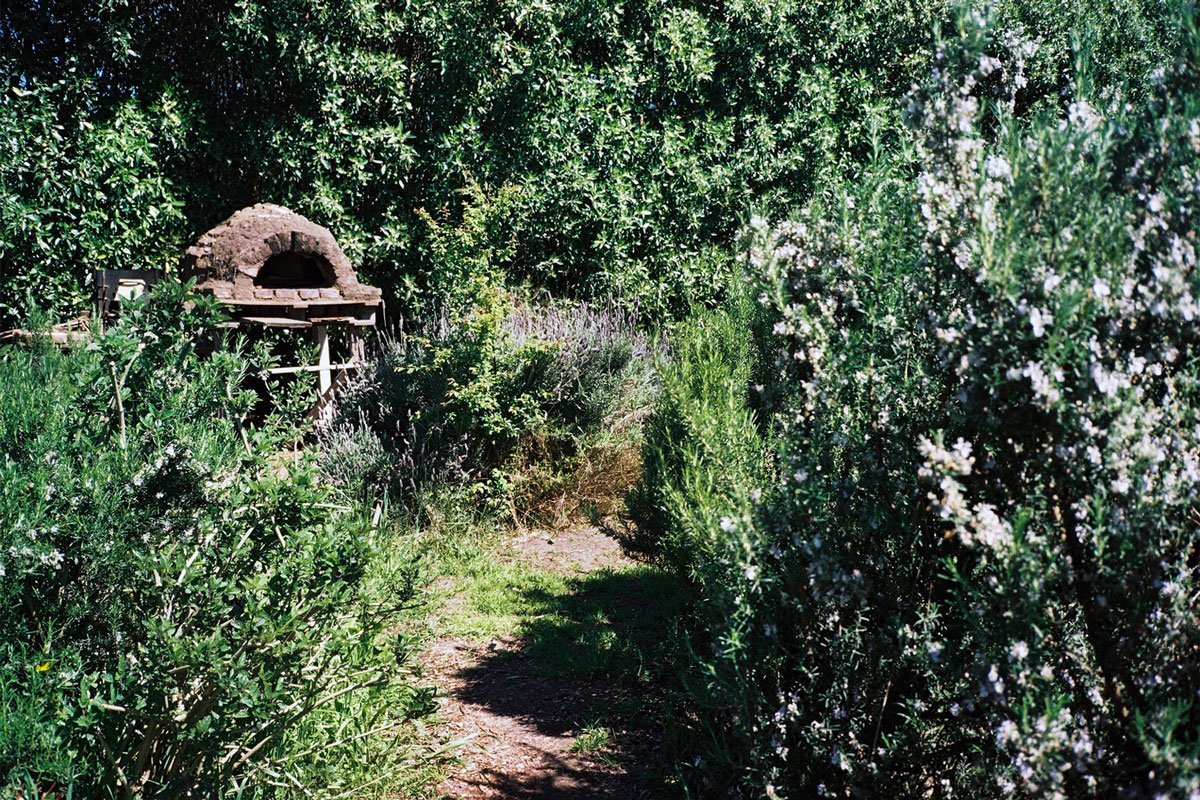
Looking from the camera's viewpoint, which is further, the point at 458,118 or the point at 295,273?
the point at 458,118

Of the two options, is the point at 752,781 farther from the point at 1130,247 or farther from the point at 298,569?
the point at 1130,247

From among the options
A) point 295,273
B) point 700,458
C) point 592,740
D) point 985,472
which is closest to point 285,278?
point 295,273

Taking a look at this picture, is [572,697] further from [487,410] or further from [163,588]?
[487,410]

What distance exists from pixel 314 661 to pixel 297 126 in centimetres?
602

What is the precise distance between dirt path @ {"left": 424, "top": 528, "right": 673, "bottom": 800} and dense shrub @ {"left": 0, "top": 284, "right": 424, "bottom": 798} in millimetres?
647

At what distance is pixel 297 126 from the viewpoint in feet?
25.3

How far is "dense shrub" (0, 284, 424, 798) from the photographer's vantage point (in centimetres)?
229

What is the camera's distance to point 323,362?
732 centimetres

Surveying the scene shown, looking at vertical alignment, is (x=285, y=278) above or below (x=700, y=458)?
above

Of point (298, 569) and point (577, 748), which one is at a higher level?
point (298, 569)

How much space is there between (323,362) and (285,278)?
79cm

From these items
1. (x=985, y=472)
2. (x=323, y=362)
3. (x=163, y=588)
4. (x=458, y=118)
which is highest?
(x=458, y=118)

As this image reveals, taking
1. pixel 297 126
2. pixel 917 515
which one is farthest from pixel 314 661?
pixel 297 126

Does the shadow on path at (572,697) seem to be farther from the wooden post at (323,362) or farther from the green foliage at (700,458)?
the wooden post at (323,362)
